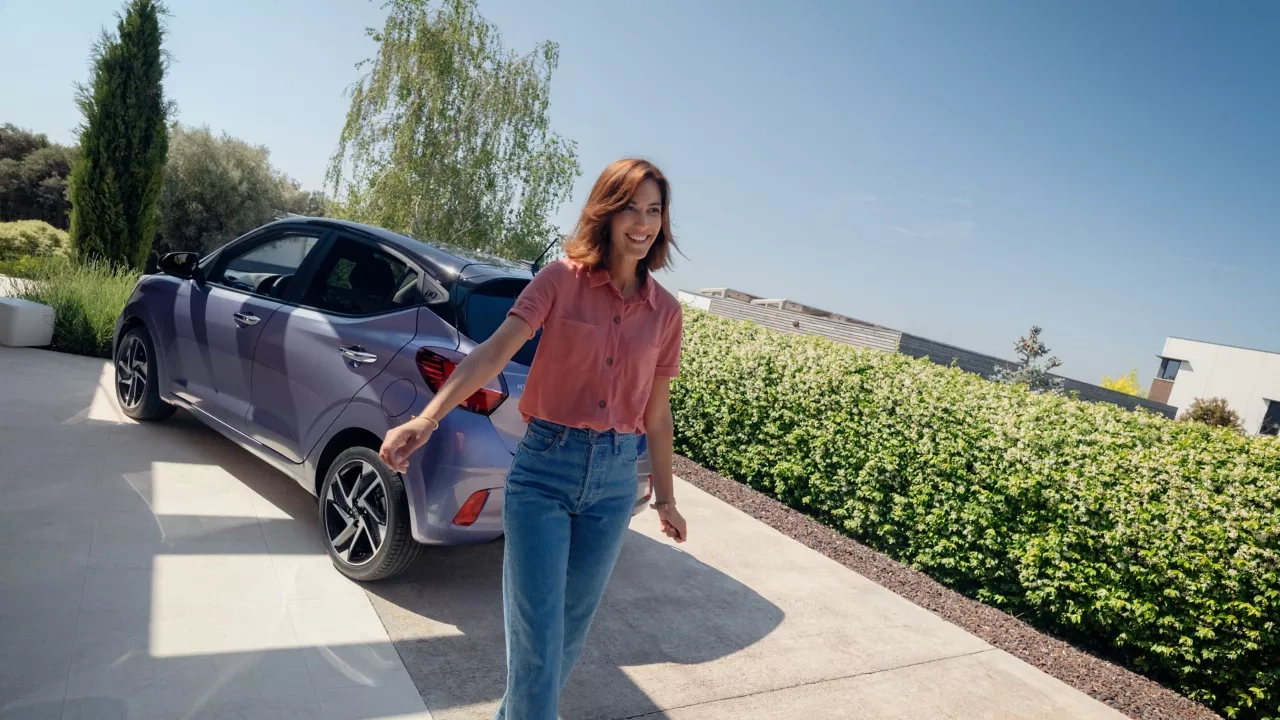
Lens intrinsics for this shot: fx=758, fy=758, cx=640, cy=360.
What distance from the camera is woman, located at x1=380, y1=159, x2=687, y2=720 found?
6.52 feet

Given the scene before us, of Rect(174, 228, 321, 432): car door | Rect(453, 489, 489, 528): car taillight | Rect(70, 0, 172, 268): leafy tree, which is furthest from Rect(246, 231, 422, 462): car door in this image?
Rect(70, 0, 172, 268): leafy tree

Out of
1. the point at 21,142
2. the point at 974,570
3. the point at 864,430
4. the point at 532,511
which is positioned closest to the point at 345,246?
the point at 532,511

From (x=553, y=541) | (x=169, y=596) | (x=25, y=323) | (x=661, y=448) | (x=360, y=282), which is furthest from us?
(x=25, y=323)

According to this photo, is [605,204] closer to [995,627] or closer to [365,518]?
[365,518]

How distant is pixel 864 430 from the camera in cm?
602

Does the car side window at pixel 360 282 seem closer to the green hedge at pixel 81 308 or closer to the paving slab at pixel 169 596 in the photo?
the paving slab at pixel 169 596

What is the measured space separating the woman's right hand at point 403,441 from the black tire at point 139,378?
13.6 feet

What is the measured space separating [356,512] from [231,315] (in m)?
1.66

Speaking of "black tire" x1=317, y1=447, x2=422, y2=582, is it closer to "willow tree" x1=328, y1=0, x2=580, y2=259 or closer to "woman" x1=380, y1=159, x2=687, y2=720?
"woman" x1=380, y1=159, x2=687, y2=720

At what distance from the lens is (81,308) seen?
7844mm

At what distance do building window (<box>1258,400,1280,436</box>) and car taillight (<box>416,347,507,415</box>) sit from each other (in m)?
48.5

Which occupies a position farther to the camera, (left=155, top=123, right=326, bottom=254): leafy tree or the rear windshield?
(left=155, top=123, right=326, bottom=254): leafy tree

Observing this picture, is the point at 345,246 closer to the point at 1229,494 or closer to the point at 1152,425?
the point at 1229,494

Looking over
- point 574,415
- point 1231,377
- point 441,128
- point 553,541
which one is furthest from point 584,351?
point 1231,377
